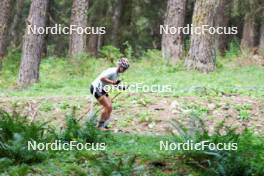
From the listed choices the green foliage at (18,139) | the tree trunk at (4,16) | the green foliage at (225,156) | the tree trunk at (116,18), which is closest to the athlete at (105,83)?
the green foliage at (18,139)

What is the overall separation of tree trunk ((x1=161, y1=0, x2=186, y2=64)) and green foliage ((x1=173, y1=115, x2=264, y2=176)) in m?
12.5

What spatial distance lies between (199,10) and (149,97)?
5.20 metres

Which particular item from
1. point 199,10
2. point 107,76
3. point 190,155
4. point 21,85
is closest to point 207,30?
point 199,10

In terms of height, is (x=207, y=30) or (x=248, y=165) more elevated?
(x=207, y=30)

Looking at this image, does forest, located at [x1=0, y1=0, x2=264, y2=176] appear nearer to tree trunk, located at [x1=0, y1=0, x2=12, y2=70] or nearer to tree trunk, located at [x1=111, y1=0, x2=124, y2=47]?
tree trunk, located at [x1=0, y1=0, x2=12, y2=70]

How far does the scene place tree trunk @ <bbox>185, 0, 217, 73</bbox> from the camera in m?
19.1

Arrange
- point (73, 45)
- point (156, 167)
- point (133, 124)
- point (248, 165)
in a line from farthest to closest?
point (73, 45) → point (133, 124) → point (156, 167) → point (248, 165)

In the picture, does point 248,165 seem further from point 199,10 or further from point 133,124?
point 199,10

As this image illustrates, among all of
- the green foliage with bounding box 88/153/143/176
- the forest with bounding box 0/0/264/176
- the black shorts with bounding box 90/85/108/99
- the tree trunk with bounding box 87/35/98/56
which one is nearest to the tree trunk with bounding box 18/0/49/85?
the forest with bounding box 0/0/264/176

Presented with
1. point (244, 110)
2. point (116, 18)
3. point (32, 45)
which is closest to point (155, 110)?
point (244, 110)

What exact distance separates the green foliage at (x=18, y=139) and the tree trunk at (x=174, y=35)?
12.0 metres

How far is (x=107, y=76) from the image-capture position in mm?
11938

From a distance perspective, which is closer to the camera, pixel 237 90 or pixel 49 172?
pixel 49 172

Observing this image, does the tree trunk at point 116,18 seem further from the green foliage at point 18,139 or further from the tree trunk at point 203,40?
the green foliage at point 18,139
